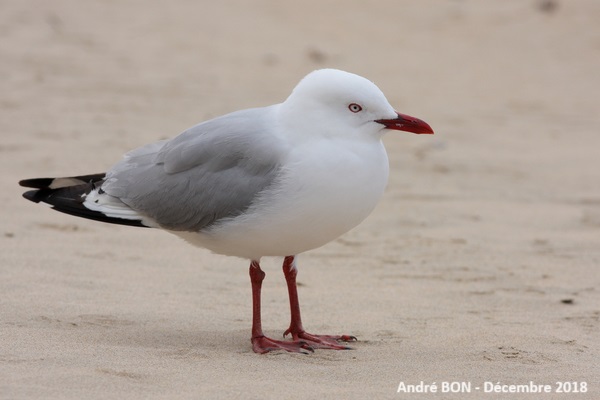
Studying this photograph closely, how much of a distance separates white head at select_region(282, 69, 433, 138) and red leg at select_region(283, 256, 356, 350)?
0.84 meters

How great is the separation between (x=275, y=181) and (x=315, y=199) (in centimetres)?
20

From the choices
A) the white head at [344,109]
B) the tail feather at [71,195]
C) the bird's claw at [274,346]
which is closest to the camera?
the white head at [344,109]

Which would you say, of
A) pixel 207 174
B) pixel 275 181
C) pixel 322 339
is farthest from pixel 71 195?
pixel 322 339

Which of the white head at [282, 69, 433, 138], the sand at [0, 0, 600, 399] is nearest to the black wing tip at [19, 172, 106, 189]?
the sand at [0, 0, 600, 399]

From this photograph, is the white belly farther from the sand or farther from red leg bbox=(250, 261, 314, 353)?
the sand

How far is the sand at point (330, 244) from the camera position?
12.9 ft

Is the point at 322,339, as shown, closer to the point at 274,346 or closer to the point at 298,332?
the point at 298,332

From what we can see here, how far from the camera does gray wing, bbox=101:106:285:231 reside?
4188 millimetres

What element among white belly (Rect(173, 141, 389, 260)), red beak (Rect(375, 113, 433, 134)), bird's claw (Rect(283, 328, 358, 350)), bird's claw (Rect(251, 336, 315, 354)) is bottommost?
bird's claw (Rect(251, 336, 315, 354))

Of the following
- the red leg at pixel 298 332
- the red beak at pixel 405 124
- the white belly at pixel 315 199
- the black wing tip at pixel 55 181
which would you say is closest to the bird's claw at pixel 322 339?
the red leg at pixel 298 332

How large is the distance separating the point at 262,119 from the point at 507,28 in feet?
37.9

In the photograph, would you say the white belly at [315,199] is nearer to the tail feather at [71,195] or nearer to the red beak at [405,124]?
the red beak at [405,124]

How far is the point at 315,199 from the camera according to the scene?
157 inches

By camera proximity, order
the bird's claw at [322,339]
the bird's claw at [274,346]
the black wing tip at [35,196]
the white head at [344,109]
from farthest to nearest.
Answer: the black wing tip at [35,196], the bird's claw at [322,339], the bird's claw at [274,346], the white head at [344,109]
